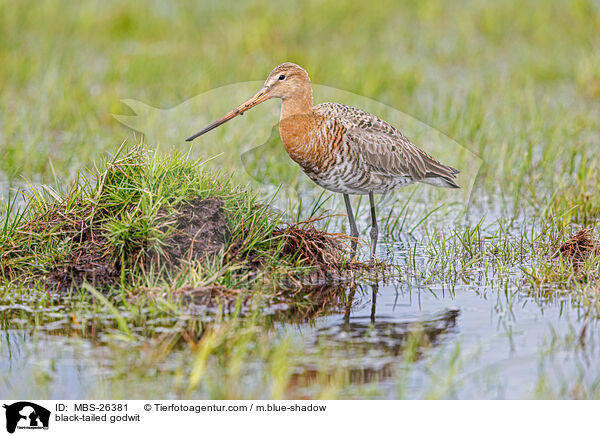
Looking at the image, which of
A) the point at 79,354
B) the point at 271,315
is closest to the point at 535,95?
the point at 271,315

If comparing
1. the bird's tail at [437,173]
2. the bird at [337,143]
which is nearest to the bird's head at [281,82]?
the bird at [337,143]

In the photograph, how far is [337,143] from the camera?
21.8 feet

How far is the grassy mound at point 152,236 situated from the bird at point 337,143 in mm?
482

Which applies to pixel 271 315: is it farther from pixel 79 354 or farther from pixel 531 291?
pixel 531 291

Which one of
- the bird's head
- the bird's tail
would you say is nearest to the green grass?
the bird's tail

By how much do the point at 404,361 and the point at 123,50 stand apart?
8860mm

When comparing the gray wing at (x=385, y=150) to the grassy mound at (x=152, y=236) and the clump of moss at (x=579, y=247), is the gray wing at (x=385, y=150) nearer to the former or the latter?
the grassy mound at (x=152, y=236)

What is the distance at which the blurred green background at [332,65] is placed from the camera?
9.35 m

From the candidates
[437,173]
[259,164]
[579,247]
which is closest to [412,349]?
[579,247]

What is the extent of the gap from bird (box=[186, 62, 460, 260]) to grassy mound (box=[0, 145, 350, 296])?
1.58 feet

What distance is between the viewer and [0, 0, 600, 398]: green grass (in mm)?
4973

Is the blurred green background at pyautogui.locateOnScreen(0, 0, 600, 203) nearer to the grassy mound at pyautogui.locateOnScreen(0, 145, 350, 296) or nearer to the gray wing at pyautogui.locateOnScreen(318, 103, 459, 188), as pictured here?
the gray wing at pyautogui.locateOnScreen(318, 103, 459, 188)

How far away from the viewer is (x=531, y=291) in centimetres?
589

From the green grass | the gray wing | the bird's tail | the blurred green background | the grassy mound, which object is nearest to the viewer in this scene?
the green grass
